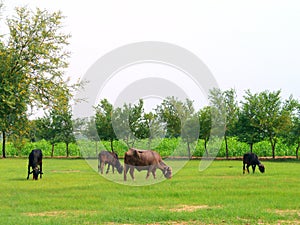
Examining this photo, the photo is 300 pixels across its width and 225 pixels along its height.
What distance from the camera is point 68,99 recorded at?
26.2 m

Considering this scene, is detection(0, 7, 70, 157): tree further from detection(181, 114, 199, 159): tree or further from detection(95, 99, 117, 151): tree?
detection(95, 99, 117, 151): tree

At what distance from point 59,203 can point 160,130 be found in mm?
37736

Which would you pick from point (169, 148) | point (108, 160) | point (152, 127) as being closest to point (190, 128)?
point (152, 127)

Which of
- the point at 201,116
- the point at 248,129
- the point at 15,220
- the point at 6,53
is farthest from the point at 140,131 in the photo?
the point at 15,220

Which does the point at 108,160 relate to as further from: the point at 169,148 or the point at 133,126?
the point at 169,148

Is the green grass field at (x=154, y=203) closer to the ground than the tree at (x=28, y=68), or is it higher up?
closer to the ground

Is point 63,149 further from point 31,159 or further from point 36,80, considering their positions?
point 36,80

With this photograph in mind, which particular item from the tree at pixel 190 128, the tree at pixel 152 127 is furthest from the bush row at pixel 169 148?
the tree at pixel 190 128

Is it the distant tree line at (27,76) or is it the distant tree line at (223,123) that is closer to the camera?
the distant tree line at (27,76)

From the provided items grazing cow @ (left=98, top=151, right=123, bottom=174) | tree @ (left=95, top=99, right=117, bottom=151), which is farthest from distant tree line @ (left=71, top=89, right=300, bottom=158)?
grazing cow @ (left=98, top=151, right=123, bottom=174)

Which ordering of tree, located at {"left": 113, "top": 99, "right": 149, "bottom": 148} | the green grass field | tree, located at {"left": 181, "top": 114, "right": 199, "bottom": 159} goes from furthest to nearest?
1. tree, located at {"left": 113, "top": 99, "right": 149, "bottom": 148}
2. tree, located at {"left": 181, "top": 114, "right": 199, "bottom": 159}
3. the green grass field

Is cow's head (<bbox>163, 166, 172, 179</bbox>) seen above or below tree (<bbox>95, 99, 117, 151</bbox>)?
below

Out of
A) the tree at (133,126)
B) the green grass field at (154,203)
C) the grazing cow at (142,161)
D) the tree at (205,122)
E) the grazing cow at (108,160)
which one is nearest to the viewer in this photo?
the green grass field at (154,203)

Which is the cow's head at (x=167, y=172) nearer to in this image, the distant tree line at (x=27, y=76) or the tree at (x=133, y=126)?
the distant tree line at (x=27, y=76)
